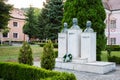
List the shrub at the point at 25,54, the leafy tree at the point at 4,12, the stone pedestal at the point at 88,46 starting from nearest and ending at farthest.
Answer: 1. the shrub at the point at 25,54
2. the stone pedestal at the point at 88,46
3. the leafy tree at the point at 4,12

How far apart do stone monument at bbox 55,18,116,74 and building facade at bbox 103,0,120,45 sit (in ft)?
76.5

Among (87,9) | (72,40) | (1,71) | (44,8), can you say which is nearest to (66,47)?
(72,40)

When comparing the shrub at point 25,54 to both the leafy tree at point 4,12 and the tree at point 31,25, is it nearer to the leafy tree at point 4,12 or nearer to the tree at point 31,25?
the leafy tree at point 4,12

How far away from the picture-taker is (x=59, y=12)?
31031 millimetres

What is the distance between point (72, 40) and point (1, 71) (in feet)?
16.9

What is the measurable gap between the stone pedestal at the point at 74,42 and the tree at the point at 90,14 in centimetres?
296

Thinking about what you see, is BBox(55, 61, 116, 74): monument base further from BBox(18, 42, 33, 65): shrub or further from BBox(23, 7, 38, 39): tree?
BBox(23, 7, 38, 39): tree

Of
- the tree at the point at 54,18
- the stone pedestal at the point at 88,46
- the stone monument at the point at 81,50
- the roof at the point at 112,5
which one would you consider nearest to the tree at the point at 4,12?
the tree at the point at 54,18

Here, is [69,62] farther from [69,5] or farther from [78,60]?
[69,5]

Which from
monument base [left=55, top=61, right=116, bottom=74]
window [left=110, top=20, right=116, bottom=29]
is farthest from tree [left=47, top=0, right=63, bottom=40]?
monument base [left=55, top=61, right=116, bottom=74]

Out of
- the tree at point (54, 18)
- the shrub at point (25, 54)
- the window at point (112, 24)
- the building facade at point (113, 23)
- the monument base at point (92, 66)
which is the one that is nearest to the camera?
the shrub at point (25, 54)

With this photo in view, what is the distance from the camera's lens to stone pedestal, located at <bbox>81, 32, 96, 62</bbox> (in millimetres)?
14477

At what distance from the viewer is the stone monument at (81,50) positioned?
13.7 m

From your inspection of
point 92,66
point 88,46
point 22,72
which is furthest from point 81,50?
point 22,72
